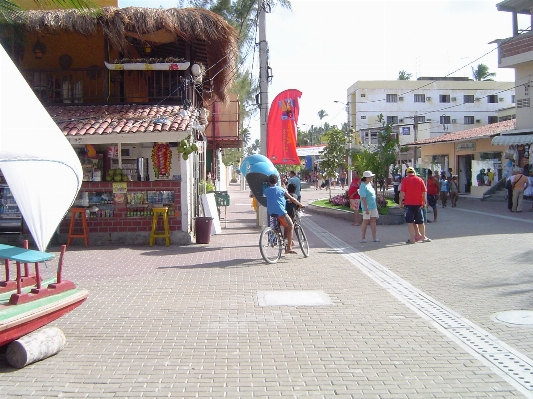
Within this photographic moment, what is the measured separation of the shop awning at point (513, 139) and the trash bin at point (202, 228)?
17922mm

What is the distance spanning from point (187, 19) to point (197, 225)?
5311mm

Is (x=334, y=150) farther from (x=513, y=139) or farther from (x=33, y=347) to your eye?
(x=33, y=347)

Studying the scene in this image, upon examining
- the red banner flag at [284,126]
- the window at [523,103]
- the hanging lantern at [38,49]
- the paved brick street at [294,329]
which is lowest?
the paved brick street at [294,329]

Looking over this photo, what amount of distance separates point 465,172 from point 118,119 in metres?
26.2

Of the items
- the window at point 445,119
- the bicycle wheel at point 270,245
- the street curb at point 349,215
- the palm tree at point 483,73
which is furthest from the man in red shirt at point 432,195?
the palm tree at point 483,73

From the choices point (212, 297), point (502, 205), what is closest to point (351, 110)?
point (502, 205)

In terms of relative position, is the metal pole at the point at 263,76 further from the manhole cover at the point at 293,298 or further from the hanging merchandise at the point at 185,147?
the manhole cover at the point at 293,298

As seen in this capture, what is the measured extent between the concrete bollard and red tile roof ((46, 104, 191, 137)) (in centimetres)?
805

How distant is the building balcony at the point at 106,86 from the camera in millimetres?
15984

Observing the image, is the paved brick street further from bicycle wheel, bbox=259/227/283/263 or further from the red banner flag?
the red banner flag

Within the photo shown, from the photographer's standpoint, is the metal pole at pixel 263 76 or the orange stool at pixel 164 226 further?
the metal pole at pixel 263 76

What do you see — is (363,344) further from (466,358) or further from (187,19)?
(187,19)

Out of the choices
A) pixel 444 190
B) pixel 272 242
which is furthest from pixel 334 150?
pixel 272 242

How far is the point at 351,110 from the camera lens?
60531mm
